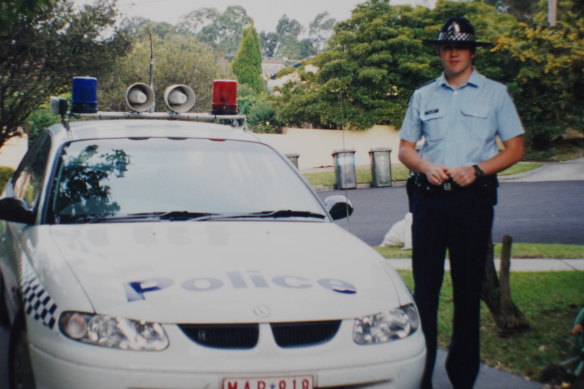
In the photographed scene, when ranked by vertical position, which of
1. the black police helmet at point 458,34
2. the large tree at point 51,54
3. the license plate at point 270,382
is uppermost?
the large tree at point 51,54

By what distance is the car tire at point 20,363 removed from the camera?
10.9 ft

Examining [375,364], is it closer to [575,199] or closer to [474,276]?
[474,276]

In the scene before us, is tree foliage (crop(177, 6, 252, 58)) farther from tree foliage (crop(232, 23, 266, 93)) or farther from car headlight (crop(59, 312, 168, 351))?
car headlight (crop(59, 312, 168, 351))

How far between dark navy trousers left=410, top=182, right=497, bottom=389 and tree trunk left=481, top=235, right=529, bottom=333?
1.08 m

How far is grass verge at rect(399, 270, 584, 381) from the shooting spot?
4.80 m

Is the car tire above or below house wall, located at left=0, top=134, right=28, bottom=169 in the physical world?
above

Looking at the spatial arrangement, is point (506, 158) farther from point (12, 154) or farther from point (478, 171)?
point (12, 154)

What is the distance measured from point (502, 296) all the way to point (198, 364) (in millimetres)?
2930

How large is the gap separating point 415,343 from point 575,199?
1441cm

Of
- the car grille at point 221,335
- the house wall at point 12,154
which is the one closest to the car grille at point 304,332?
the car grille at point 221,335

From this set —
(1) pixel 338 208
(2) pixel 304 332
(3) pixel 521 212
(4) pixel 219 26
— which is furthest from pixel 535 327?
(4) pixel 219 26

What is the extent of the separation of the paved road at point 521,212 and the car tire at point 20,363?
26.7 feet

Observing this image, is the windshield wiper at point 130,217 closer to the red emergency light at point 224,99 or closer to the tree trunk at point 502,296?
the red emergency light at point 224,99

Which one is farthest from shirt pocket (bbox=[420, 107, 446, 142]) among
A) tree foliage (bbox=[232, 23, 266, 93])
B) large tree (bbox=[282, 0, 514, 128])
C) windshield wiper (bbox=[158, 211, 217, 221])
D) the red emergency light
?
tree foliage (bbox=[232, 23, 266, 93])
